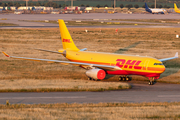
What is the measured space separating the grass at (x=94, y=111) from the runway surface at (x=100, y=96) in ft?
7.88

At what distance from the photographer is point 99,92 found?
3559cm

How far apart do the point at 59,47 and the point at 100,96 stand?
43880 millimetres


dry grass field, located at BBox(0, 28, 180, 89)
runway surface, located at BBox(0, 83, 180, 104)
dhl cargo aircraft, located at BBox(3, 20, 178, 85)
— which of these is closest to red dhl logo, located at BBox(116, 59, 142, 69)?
dhl cargo aircraft, located at BBox(3, 20, 178, 85)

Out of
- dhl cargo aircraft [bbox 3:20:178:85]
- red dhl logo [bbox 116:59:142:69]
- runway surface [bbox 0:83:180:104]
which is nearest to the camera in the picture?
runway surface [bbox 0:83:180:104]

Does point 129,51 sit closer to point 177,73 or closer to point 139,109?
point 177,73

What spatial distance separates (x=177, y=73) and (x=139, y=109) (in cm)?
2308

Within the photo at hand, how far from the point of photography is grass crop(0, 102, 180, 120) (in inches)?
922

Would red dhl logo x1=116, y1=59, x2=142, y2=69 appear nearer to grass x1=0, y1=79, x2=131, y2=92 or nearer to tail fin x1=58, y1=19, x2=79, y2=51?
grass x1=0, y1=79, x2=131, y2=92

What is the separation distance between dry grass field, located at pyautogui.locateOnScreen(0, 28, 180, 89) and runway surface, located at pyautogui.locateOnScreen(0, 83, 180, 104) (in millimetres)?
3454

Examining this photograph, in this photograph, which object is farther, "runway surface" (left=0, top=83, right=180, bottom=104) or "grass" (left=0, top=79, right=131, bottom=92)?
"grass" (left=0, top=79, right=131, bottom=92)

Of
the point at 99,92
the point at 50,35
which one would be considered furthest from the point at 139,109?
the point at 50,35

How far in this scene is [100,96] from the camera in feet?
110

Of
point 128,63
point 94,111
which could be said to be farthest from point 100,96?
point 128,63

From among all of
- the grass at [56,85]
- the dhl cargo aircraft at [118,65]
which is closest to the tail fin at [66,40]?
the dhl cargo aircraft at [118,65]
